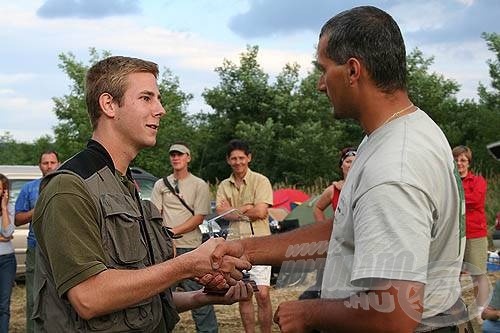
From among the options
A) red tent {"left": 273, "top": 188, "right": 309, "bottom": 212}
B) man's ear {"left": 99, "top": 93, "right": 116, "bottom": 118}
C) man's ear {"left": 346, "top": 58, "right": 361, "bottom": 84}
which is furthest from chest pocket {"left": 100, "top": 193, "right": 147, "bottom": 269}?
red tent {"left": 273, "top": 188, "right": 309, "bottom": 212}

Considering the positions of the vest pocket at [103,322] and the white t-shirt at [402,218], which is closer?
the white t-shirt at [402,218]

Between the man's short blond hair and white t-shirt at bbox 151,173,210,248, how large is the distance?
483 cm

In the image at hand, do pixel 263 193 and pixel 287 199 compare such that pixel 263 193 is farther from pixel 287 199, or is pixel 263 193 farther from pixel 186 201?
pixel 287 199

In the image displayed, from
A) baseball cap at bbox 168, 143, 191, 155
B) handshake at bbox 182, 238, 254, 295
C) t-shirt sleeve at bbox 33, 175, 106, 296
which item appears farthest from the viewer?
baseball cap at bbox 168, 143, 191, 155

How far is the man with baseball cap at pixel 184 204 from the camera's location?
25.8 feet

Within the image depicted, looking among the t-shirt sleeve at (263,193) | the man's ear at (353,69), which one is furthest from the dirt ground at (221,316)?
the man's ear at (353,69)

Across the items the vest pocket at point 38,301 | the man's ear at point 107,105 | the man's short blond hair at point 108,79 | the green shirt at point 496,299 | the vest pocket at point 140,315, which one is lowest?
the green shirt at point 496,299

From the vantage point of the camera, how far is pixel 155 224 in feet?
10.6

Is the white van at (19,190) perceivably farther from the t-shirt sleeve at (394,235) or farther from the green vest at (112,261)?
the t-shirt sleeve at (394,235)

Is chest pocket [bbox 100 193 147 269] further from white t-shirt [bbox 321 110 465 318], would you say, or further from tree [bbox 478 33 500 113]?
tree [bbox 478 33 500 113]

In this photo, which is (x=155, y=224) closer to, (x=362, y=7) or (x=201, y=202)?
(x=362, y=7)

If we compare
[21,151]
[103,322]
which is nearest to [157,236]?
[103,322]

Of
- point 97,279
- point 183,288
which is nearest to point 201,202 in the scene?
point 183,288

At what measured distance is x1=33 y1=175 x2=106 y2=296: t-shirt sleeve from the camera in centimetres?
269
